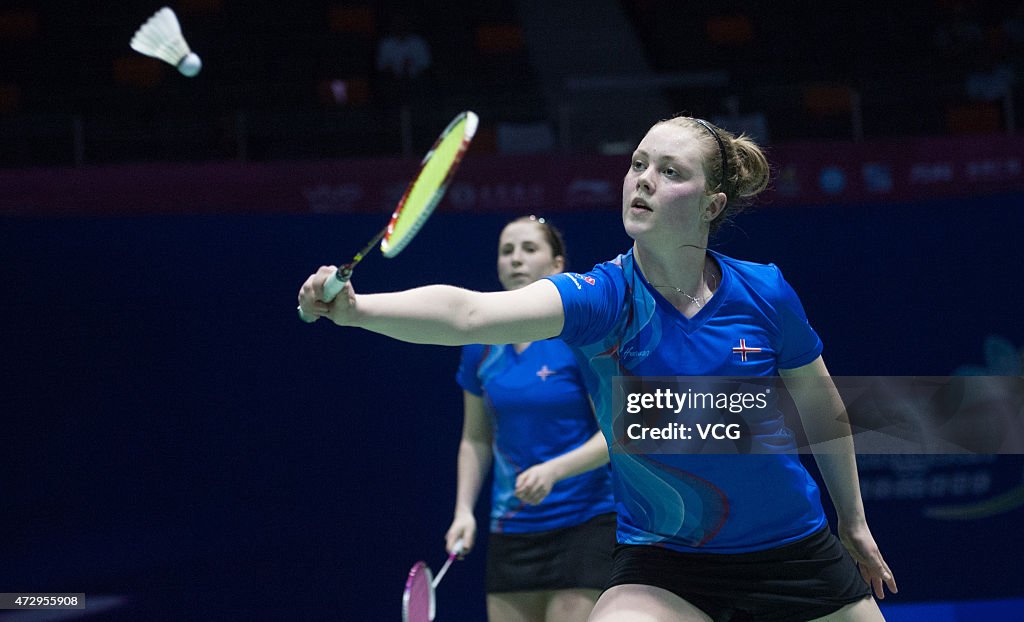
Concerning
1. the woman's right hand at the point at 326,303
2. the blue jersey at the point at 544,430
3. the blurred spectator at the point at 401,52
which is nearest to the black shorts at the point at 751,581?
the woman's right hand at the point at 326,303

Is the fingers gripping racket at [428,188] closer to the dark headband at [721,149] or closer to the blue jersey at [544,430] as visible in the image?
the dark headband at [721,149]

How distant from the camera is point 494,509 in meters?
3.41

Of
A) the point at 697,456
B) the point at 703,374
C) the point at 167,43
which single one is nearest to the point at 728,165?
the point at 703,374

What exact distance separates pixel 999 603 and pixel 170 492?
3.53m

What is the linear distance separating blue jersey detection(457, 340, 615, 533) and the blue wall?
162cm

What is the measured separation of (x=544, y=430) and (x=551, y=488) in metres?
0.26

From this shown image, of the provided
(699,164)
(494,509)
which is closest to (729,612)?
(699,164)

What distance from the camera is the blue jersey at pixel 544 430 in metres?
3.24

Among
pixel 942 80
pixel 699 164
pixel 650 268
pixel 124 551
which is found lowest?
pixel 124 551

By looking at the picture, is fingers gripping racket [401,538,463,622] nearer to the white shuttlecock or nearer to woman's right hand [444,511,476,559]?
woman's right hand [444,511,476,559]

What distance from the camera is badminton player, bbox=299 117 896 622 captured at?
83.4 inches

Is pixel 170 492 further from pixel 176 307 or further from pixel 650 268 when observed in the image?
pixel 650 268

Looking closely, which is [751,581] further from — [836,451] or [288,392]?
[288,392]

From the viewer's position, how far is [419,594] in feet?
10.00
